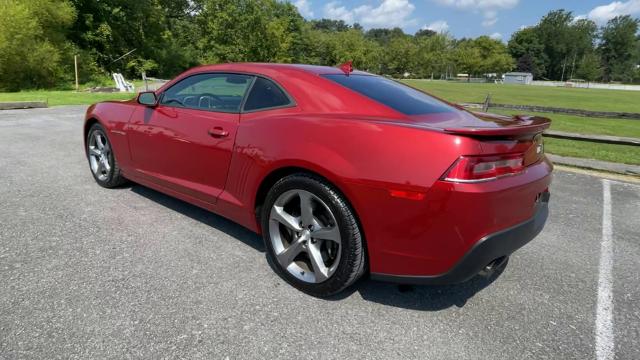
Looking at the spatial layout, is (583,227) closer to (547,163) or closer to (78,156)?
(547,163)

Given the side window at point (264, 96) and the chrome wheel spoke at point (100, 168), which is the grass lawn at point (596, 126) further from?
the chrome wheel spoke at point (100, 168)

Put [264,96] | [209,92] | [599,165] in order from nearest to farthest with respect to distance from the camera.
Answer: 1. [264,96]
2. [209,92]
3. [599,165]

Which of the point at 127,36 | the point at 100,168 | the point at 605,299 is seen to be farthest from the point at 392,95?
the point at 127,36

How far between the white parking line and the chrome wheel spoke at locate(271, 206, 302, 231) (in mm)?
1806

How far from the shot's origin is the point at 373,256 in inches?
94.6

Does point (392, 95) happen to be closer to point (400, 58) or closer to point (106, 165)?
point (106, 165)

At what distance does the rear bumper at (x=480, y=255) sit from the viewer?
218 cm

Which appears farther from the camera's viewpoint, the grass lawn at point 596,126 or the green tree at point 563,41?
the green tree at point 563,41

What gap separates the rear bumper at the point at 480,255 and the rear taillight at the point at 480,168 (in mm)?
309

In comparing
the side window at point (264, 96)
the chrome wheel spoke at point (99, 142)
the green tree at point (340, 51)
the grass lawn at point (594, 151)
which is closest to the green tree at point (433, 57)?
the green tree at point (340, 51)

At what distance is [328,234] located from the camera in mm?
2547

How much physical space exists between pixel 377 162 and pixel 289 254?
0.93 m

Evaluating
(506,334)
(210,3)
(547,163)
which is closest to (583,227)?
(547,163)

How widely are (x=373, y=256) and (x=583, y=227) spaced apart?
9.56 ft
